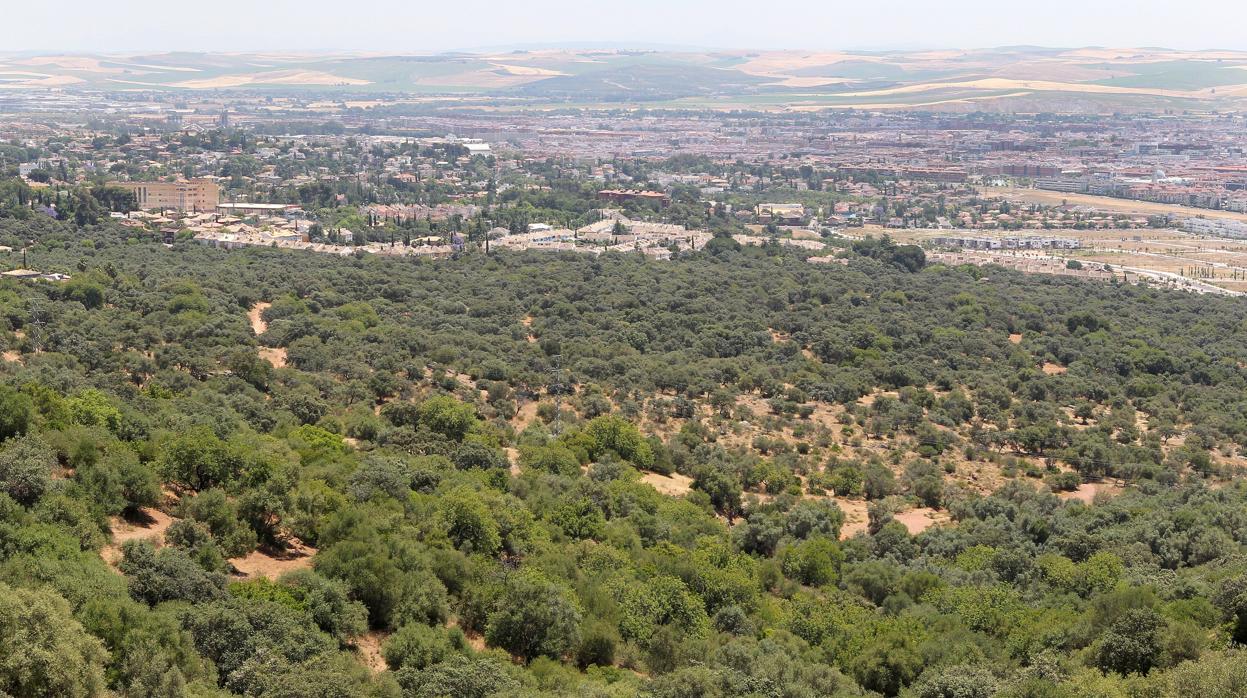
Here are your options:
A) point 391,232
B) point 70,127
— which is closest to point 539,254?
point 391,232

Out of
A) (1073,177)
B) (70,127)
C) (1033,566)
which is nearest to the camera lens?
(1033,566)

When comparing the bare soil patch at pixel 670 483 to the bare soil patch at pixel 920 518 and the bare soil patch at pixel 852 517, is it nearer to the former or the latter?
the bare soil patch at pixel 852 517

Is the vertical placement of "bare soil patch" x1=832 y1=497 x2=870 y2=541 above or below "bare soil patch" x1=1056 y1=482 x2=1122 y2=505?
above

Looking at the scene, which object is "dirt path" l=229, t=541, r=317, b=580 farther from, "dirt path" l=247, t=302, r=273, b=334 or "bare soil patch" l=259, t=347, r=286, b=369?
"dirt path" l=247, t=302, r=273, b=334

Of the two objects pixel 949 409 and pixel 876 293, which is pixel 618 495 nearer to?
pixel 949 409

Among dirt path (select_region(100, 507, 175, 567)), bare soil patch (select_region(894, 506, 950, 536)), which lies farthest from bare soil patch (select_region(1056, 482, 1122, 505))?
dirt path (select_region(100, 507, 175, 567))

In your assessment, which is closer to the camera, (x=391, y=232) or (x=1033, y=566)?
(x=1033, y=566)
